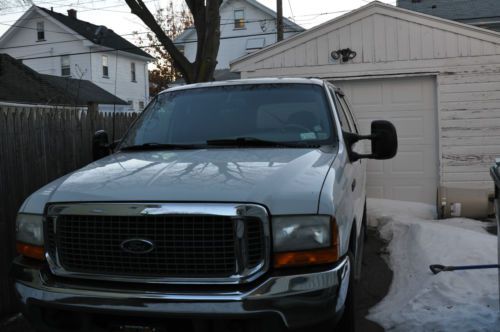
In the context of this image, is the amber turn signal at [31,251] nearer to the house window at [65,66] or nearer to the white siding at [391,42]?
the white siding at [391,42]

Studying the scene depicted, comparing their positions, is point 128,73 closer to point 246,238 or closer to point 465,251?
point 465,251

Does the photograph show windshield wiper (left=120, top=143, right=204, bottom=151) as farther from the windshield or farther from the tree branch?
the tree branch

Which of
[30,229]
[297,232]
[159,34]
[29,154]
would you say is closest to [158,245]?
[297,232]

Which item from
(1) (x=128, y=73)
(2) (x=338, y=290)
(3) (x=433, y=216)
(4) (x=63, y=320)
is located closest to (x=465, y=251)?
(3) (x=433, y=216)

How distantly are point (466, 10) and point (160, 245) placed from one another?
19.6 meters

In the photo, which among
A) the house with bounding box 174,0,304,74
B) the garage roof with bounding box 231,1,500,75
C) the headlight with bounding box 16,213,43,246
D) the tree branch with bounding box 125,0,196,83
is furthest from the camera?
the house with bounding box 174,0,304,74

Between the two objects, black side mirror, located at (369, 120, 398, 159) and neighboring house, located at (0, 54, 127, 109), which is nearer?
black side mirror, located at (369, 120, 398, 159)

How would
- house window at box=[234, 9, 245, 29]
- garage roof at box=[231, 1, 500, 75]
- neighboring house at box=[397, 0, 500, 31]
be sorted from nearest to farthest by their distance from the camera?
garage roof at box=[231, 1, 500, 75]
neighboring house at box=[397, 0, 500, 31]
house window at box=[234, 9, 245, 29]

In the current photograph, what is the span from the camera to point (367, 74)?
895cm

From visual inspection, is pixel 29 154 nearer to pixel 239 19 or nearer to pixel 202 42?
pixel 202 42

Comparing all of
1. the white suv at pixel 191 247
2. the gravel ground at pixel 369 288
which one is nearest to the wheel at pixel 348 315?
the white suv at pixel 191 247

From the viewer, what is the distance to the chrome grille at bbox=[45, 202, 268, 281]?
265cm

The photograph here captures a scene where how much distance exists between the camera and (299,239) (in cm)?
266

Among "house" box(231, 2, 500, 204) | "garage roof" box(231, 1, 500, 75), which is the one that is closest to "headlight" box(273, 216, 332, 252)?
"house" box(231, 2, 500, 204)
